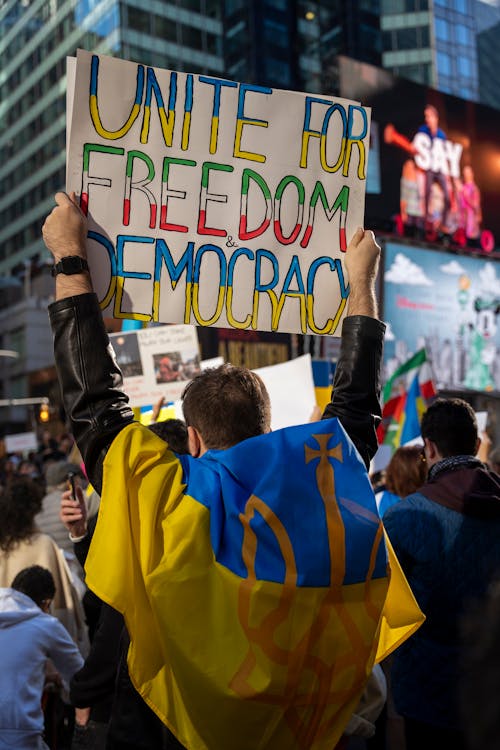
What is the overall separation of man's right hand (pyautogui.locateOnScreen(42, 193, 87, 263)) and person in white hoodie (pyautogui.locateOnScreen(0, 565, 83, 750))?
1.96 m

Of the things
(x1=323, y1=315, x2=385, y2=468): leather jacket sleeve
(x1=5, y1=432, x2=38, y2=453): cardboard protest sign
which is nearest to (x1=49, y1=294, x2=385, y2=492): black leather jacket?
(x1=323, y1=315, x2=385, y2=468): leather jacket sleeve

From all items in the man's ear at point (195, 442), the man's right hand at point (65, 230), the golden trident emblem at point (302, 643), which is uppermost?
the man's right hand at point (65, 230)

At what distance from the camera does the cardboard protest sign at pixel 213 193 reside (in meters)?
2.42

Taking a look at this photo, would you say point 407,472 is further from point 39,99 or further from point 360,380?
point 39,99

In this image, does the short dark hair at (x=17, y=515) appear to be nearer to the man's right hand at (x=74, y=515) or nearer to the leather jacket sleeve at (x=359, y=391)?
the man's right hand at (x=74, y=515)

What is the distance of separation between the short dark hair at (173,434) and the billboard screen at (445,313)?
20.1 m

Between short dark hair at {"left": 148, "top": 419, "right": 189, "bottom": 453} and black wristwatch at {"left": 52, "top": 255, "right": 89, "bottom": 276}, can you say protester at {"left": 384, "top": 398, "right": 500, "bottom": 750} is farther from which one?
black wristwatch at {"left": 52, "top": 255, "right": 89, "bottom": 276}

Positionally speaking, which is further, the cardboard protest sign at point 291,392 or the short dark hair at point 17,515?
the cardboard protest sign at point 291,392

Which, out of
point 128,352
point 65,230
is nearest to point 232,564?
point 65,230

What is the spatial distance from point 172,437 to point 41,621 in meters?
0.95

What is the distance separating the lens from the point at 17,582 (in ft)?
13.2

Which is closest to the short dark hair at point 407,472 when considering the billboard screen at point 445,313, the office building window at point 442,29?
the billboard screen at point 445,313

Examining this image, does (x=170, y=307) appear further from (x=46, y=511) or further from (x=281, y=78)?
(x=281, y=78)

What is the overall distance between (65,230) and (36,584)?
226 cm
